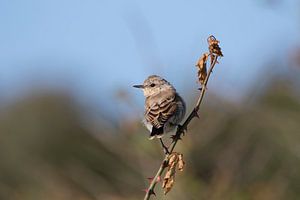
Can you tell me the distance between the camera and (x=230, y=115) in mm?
9867

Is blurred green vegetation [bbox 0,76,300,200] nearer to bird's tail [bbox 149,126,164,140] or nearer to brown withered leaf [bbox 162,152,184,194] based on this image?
bird's tail [bbox 149,126,164,140]

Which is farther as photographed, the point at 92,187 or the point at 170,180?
the point at 92,187

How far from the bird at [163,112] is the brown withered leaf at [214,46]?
172 cm

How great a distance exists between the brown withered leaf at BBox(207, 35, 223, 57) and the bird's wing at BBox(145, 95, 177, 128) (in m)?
1.99

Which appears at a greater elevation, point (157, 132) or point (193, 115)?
point (157, 132)

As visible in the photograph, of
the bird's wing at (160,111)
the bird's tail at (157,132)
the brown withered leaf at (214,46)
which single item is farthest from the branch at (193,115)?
the bird's wing at (160,111)

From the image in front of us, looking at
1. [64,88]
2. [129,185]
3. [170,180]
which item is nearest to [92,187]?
[129,185]

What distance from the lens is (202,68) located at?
16.0 ft

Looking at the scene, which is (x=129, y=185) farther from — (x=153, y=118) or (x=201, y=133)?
(x=153, y=118)

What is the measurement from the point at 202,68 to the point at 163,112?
2.27 m

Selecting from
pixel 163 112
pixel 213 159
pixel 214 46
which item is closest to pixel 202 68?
pixel 214 46

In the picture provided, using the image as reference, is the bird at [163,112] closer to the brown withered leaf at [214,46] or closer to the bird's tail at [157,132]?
the bird's tail at [157,132]

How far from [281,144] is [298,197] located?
2.01 ft

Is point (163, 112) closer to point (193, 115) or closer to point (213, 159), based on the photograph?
point (193, 115)
